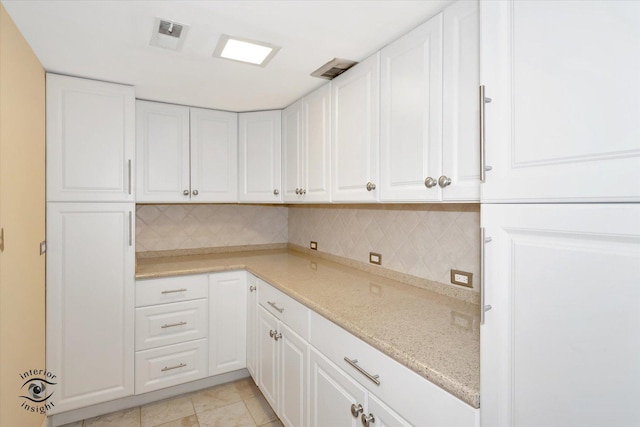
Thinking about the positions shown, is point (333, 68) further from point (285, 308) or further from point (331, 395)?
point (331, 395)

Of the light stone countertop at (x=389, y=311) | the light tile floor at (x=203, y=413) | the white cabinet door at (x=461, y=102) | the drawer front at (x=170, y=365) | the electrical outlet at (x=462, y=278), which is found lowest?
the light tile floor at (x=203, y=413)

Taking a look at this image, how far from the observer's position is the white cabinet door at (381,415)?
1.06 meters

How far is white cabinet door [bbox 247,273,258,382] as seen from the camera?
235 centimetres

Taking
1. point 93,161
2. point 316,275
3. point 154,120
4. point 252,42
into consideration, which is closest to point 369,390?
point 316,275

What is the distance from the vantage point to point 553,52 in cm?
66

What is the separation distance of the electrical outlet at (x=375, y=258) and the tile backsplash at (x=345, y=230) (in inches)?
1.3

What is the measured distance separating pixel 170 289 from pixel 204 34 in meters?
1.65

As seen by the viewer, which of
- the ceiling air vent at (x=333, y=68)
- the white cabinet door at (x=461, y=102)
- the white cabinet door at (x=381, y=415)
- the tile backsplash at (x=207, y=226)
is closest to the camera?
the white cabinet door at (x=381, y=415)

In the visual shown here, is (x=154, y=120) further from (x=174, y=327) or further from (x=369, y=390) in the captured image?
(x=369, y=390)

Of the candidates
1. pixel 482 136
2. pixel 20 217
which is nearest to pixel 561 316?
pixel 482 136

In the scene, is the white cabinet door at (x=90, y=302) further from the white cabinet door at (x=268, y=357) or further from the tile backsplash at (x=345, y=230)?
the white cabinet door at (x=268, y=357)

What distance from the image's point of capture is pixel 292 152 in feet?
8.23

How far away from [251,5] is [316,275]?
1.50m

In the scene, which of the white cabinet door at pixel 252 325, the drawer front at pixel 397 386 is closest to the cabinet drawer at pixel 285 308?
the white cabinet door at pixel 252 325
